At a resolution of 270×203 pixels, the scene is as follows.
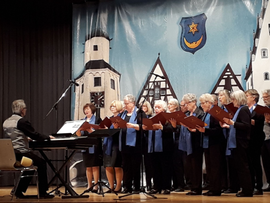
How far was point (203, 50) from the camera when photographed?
7.26 m

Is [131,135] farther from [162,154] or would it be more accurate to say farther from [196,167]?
[196,167]

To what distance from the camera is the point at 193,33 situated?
7.36m

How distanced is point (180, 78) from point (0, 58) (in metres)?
3.71

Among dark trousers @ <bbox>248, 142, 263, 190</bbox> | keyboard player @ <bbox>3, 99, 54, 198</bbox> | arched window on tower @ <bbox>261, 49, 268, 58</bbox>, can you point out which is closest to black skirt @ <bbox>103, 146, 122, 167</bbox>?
keyboard player @ <bbox>3, 99, 54, 198</bbox>

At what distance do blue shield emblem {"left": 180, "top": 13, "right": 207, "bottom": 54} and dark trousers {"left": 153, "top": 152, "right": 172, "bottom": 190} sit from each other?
8.23 ft

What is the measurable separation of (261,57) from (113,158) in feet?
9.84

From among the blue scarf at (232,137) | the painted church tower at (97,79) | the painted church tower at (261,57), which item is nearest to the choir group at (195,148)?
the blue scarf at (232,137)

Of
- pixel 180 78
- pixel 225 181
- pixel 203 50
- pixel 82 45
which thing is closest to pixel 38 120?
pixel 82 45

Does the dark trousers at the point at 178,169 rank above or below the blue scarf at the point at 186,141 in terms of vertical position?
below

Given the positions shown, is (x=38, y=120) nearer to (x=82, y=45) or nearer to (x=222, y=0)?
(x=82, y=45)

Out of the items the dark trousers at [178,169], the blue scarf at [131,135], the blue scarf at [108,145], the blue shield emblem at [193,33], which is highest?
the blue shield emblem at [193,33]

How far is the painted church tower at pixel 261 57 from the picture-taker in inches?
258

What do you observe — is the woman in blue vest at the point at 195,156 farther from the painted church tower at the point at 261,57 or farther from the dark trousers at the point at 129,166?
the painted church tower at the point at 261,57

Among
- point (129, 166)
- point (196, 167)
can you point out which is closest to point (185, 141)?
point (196, 167)
